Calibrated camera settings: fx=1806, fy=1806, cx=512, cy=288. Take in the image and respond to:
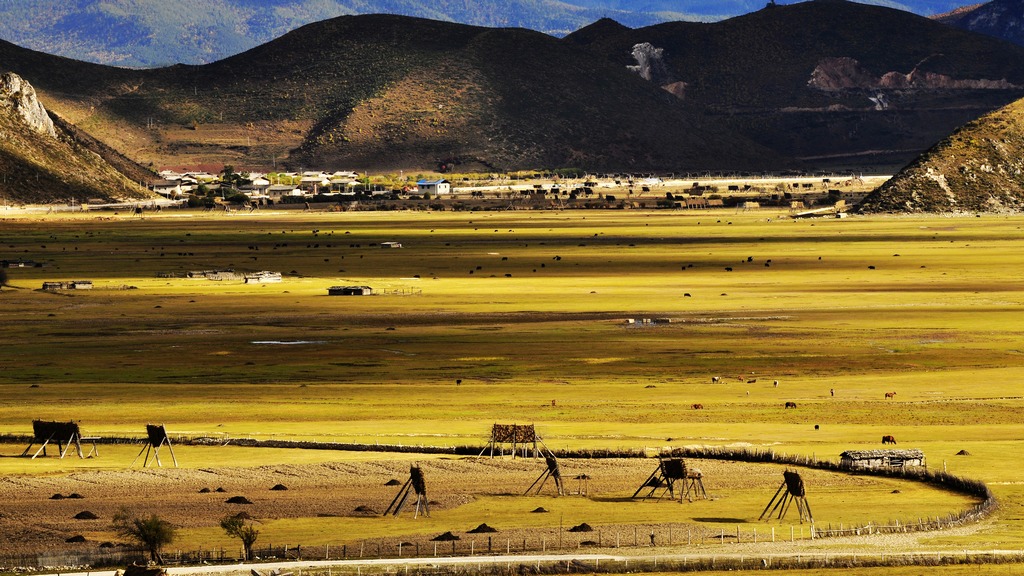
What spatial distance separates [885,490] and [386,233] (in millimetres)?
137187

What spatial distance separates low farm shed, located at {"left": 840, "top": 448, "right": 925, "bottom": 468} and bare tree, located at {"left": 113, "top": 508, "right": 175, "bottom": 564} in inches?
700

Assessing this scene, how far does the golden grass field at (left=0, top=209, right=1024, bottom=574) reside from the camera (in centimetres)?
4874

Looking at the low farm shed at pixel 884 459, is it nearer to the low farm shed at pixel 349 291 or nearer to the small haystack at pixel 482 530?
the small haystack at pixel 482 530

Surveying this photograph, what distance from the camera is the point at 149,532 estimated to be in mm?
35094

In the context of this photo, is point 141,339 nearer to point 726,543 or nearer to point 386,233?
point 726,543

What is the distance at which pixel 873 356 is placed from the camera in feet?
239

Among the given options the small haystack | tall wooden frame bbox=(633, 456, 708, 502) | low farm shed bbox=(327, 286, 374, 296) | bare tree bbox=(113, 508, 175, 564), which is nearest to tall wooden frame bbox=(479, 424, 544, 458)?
tall wooden frame bbox=(633, 456, 708, 502)

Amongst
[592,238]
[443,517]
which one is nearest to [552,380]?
[443,517]

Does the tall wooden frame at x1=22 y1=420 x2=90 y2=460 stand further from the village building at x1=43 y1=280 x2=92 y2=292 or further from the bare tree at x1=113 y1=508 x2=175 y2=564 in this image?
the village building at x1=43 y1=280 x2=92 y2=292

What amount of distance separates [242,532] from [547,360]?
121 ft

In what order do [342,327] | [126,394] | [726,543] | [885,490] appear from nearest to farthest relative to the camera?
[726,543]
[885,490]
[126,394]
[342,327]

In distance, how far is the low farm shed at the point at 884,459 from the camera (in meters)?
46.0

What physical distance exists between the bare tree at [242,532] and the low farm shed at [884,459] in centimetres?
1652

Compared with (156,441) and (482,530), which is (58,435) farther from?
(482,530)
